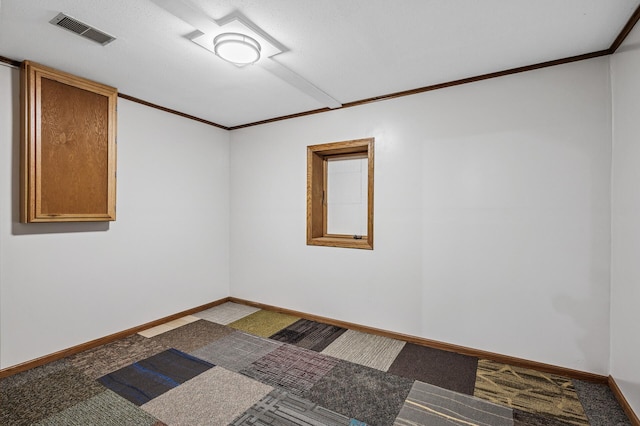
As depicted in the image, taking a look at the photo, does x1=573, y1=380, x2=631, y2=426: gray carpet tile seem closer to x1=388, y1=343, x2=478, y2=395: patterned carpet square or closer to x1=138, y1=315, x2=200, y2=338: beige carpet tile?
x1=388, y1=343, x2=478, y2=395: patterned carpet square

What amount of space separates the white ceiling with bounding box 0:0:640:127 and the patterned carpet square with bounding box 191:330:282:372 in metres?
2.53

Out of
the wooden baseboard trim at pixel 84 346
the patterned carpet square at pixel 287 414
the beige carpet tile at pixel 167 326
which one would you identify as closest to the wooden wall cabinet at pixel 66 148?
the wooden baseboard trim at pixel 84 346

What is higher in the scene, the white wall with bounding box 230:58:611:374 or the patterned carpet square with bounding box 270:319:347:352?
the white wall with bounding box 230:58:611:374

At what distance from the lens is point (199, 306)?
4.11 meters

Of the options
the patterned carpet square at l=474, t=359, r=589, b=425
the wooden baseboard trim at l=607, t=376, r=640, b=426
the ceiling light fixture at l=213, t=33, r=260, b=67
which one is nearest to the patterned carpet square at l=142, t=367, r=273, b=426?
the patterned carpet square at l=474, t=359, r=589, b=425

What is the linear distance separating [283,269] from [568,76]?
11.2 feet

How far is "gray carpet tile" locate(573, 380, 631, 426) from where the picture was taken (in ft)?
6.61

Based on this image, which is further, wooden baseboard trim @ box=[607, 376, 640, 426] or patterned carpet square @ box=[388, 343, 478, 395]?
patterned carpet square @ box=[388, 343, 478, 395]

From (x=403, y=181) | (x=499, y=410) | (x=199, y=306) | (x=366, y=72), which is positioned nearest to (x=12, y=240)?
(x=199, y=306)

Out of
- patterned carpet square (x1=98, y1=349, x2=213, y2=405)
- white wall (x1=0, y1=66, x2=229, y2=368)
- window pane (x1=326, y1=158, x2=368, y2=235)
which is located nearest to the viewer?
patterned carpet square (x1=98, y1=349, x2=213, y2=405)

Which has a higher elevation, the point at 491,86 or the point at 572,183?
the point at 491,86

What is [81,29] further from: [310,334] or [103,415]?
[310,334]

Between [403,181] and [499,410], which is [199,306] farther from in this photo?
[499,410]

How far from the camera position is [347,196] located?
151 inches
